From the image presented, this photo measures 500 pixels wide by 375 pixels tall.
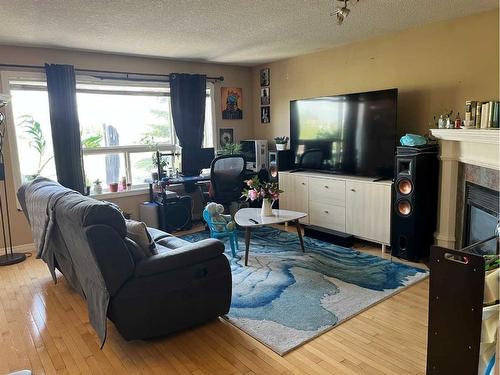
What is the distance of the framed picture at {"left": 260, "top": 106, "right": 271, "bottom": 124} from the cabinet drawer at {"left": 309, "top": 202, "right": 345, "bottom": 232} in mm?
1738

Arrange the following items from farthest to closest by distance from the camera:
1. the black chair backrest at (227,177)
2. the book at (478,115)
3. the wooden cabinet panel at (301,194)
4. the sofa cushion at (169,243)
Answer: the wooden cabinet panel at (301,194), the black chair backrest at (227,177), the book at (478,115), the sofa cushion at (169,243)

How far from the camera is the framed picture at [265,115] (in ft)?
19.1

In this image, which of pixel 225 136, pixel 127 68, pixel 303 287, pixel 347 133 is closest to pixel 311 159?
pixel 347 133

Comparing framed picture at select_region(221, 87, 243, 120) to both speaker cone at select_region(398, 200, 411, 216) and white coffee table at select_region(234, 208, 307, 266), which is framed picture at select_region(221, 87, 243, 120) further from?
speaker cone at select_region(398, 200, 411, 216)

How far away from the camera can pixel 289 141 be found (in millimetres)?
5375

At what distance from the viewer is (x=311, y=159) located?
16.1 feet

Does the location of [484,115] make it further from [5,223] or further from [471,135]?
[5,223]

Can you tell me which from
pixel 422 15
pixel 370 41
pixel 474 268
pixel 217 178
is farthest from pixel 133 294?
pixel 370 41

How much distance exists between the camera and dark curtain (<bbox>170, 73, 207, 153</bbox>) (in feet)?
17.1

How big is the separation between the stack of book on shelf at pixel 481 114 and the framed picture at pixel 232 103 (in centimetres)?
332

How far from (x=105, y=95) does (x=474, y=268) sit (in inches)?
179

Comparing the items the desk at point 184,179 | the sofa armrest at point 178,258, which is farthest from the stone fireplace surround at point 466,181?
the desk at point 184,179

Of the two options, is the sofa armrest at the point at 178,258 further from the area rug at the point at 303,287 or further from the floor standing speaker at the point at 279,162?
the floor standing speaker at the point at 279,162

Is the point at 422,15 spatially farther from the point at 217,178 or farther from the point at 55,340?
the point at 55,340
